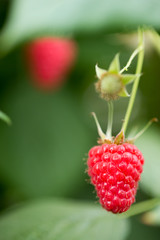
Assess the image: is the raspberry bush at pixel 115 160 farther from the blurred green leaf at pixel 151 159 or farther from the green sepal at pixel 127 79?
the blurred green leaf at pixel 151 159

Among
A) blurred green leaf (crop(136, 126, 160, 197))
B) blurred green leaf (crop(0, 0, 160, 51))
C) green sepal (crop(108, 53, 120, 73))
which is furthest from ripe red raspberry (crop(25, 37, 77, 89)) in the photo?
green sepal (crop(108, 53, 120, 73))

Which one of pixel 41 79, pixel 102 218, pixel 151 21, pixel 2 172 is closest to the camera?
pixel 151 21

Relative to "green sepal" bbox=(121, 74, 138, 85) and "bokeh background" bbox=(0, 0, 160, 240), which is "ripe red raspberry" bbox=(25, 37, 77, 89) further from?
"green sepal" bbox=(121, 74, 138, 85)

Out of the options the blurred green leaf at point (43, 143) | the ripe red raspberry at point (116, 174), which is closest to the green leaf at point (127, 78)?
the ripe red raspberry at point (116, 174)

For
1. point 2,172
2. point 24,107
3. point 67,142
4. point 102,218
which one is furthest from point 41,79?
point 102,218

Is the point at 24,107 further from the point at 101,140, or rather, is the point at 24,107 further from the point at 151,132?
the point at 101,140

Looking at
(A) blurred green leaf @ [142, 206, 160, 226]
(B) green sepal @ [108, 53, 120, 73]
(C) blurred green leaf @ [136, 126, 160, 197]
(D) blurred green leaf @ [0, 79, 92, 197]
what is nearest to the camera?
(B) green sepal @ [108, 53, 120, 73]
